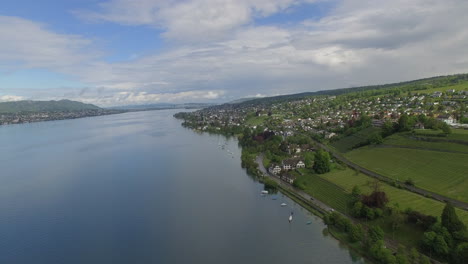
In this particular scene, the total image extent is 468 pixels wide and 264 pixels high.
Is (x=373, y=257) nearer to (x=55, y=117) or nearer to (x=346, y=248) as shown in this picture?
(x=346, y=248)

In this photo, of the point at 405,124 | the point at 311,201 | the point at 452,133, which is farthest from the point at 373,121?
the point at 311,201

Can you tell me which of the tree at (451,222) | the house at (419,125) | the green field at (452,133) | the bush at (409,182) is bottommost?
the bush at (409,182)

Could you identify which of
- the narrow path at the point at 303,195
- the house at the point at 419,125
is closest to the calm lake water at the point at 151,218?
the narrow path at the point at 303,195

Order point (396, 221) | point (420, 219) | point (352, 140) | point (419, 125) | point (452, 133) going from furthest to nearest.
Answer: point (352, 140) → point (419, 125) → point (452, 133) → point (396, 221) → point (420, 219)

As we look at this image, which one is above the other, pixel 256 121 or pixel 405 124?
pixel 405 124

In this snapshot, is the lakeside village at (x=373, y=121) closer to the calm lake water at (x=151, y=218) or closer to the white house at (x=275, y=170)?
the white house at (x=275, y=170)

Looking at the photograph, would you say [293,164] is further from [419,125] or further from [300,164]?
[419,125]

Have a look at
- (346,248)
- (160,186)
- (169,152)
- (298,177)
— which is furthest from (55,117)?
(346,248)
